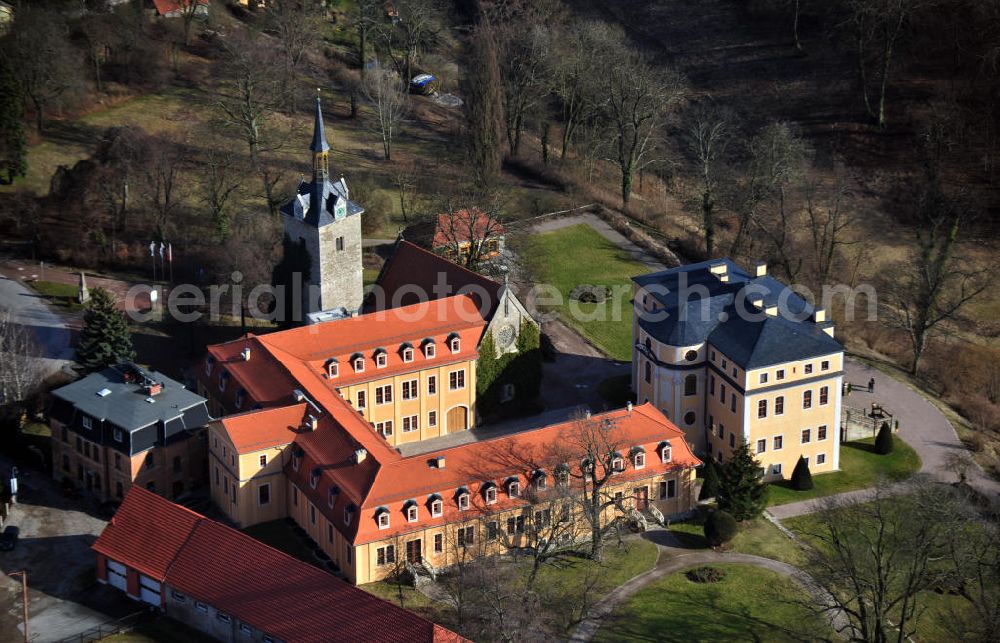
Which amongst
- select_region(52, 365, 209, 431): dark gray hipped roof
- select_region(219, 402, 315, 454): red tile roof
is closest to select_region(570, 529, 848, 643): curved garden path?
select_region(219, 402, 315, 454): red tile roof

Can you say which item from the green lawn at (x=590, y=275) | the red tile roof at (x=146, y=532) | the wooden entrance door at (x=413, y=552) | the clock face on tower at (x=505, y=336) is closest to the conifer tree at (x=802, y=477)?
the green lawn at (x=590, y=275)

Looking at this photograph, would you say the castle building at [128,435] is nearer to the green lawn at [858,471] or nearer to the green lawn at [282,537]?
the green lawn at [282,537]

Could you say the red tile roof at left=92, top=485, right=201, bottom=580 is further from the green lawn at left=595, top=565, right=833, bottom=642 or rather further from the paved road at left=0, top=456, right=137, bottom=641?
the green lawn at left=595, top=565, right=833, bottom=642

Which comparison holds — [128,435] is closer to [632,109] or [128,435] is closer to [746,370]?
[746,370]

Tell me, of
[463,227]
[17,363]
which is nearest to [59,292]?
[17,363]

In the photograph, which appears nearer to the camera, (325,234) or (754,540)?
(754,540)

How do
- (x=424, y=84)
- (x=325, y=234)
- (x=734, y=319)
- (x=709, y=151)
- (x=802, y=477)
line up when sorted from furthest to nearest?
(x=424, y=84) < (x=709, y=151) < (x=325, y=234) < (x=734, y=319) < (x=802, y=477)
